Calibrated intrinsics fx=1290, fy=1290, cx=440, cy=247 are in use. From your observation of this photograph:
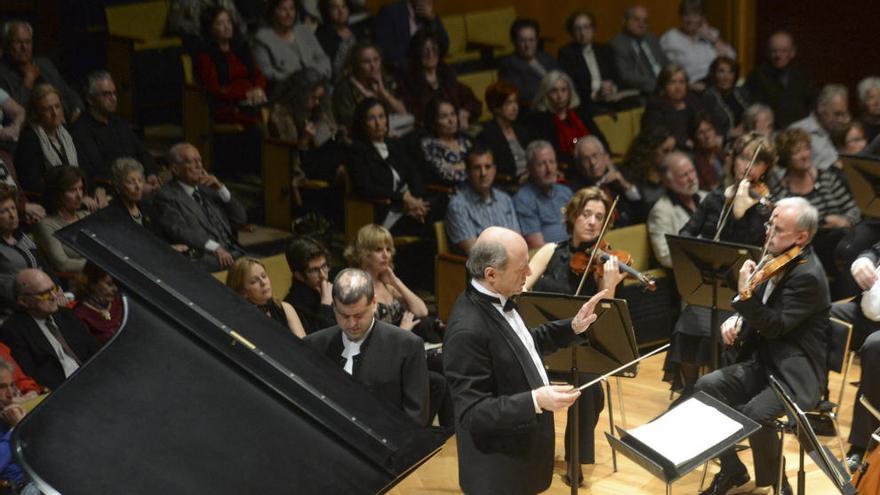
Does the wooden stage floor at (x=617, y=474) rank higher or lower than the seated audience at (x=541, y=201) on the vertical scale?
lower

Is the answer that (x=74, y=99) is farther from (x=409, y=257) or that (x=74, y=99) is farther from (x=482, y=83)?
(x=482, y=83)

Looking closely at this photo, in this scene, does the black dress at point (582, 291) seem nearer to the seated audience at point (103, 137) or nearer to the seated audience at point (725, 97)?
the seated audience at point (103, 137)

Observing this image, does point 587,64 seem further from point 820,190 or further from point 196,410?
point 196,410

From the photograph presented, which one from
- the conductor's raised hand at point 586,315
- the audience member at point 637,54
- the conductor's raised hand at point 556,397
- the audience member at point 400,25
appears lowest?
the conductor's raised hand at point 556,397

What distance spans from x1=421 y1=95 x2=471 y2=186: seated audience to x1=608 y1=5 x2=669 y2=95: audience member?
218 cm

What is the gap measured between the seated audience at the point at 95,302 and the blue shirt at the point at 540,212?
231 centimetres

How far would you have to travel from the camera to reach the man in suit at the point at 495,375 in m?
3.66

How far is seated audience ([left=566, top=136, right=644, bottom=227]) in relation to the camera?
7.27 metres

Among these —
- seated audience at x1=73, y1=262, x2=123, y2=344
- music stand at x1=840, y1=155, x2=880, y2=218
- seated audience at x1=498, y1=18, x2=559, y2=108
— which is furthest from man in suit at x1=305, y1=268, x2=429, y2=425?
seated audience at x1=498, y1=18, x2=559, y2=108

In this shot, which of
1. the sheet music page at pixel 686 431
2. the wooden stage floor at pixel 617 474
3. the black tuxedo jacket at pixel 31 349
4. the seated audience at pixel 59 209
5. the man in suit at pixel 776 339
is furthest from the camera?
the seated audience at pixel 59 209

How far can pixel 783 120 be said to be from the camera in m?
8.96

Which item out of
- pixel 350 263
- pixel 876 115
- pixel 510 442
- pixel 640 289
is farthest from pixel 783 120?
pixel 510 442

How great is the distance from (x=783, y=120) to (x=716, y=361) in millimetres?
3773

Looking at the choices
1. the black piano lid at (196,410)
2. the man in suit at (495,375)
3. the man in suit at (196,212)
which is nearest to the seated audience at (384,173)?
the man in suit at (196,212)
